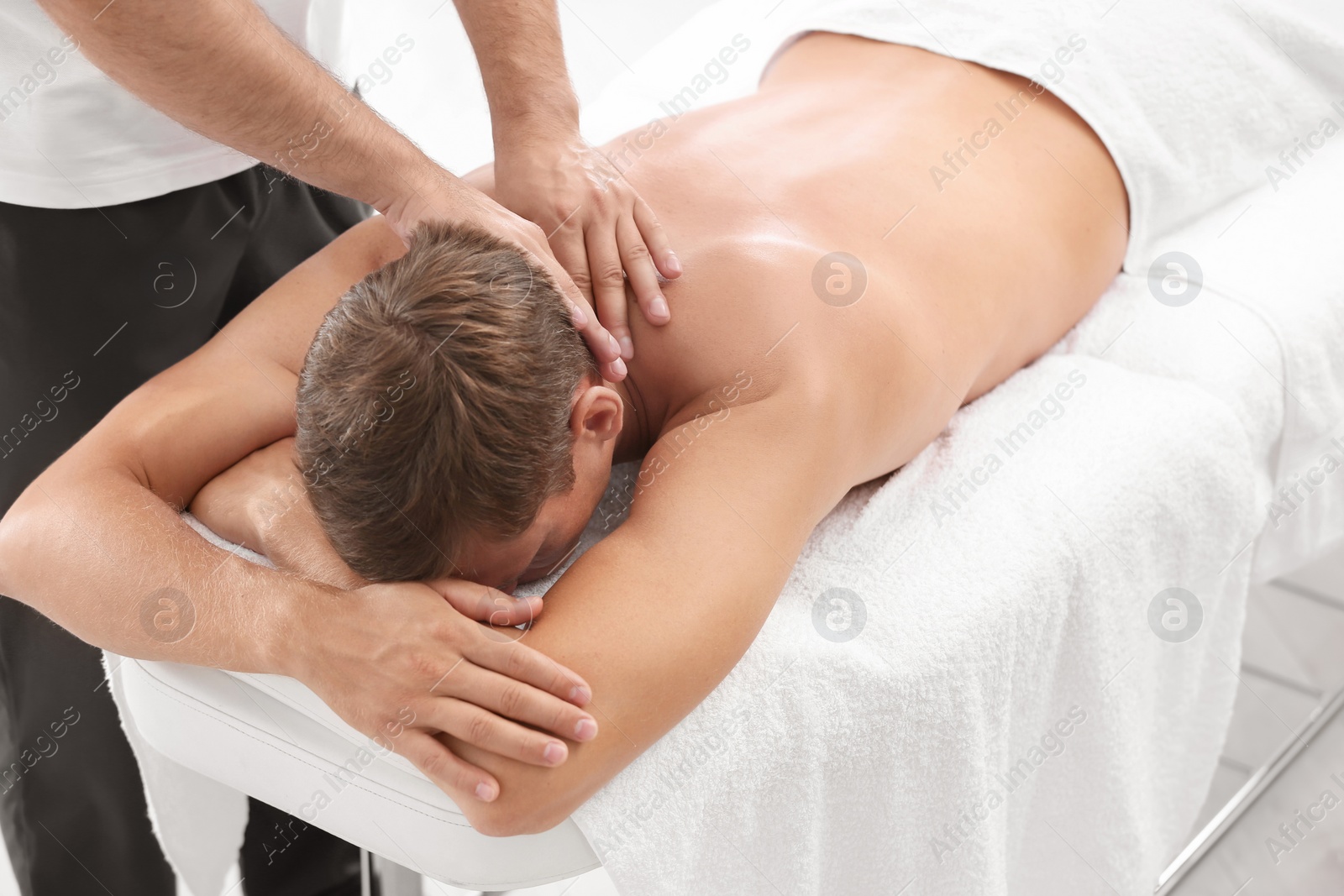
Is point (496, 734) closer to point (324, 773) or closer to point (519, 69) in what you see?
point (324, 773)

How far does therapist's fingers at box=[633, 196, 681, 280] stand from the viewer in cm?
119

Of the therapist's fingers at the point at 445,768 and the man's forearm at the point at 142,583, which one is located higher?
the man's forearm at the point at 142,583

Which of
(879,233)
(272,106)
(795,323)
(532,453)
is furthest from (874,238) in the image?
(272,106)

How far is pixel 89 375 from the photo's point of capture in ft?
4.31

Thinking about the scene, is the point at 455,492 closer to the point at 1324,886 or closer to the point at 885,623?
the point at 885,623

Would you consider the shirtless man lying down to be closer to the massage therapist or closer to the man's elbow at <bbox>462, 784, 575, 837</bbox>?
the man's elbow at <bbox>462, 784, 575, 837</bbox>

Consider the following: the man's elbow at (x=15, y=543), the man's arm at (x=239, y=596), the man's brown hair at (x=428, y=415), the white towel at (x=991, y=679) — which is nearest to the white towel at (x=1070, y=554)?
the white towel at (x=991, y=679)

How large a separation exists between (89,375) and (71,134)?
0.89 feet

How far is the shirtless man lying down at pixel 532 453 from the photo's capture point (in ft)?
2.91

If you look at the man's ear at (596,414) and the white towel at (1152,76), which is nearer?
the man's ear at (596,414)

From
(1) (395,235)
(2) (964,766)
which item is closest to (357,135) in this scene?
(1) (395,235)

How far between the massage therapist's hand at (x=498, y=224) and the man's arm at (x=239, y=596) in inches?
7.2

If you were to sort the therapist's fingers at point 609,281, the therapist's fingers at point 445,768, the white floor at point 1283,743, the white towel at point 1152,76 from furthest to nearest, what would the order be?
1. the white floor at point 1283,743
2. the white towel at point 1152,76
3. the therapist's fingers at point 609,281
4. the therapist's fingers at point 445,768

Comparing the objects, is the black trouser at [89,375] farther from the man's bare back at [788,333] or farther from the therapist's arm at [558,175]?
the man's bare back at [788,333]
